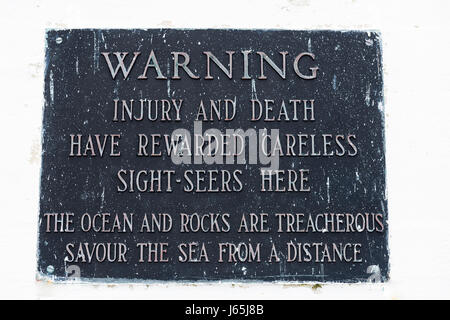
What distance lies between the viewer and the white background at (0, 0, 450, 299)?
4531 mm

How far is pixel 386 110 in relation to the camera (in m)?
4.73

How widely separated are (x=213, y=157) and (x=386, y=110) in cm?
116

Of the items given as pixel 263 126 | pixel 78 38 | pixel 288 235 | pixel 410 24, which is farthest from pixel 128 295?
pixel 410 24

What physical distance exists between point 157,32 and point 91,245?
4.71ft

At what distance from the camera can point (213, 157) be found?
4.65m

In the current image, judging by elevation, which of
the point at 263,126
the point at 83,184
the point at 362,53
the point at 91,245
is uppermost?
the point at 362,53

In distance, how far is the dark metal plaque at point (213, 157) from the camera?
453 cm

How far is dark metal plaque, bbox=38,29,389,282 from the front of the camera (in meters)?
4.53

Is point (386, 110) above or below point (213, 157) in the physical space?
above

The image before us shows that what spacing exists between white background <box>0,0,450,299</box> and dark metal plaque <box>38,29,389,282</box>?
0.08m

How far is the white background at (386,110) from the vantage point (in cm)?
453

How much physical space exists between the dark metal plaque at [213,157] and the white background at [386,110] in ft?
0.25
